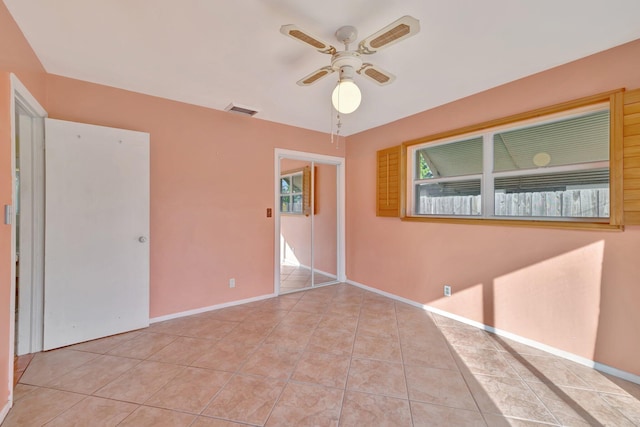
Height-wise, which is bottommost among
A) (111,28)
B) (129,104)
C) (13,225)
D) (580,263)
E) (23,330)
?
(23,330)

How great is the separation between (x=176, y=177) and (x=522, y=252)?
12.1 ft

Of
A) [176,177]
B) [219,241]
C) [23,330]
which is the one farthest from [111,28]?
[23,330]

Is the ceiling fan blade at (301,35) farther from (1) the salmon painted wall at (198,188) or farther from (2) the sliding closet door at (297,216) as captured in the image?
(2) the sliding closet door at (297,216)

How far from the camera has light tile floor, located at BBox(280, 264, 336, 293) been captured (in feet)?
13.5

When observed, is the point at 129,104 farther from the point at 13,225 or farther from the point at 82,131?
the point at 13,225

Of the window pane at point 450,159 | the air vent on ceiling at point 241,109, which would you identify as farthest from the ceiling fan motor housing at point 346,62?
the window pane at point 450,159

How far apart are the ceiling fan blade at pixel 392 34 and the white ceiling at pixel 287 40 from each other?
0.80 ft

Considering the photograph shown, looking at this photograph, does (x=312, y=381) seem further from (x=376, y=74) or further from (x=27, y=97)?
(x=27, y=97)

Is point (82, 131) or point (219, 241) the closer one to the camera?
point (82, 131)

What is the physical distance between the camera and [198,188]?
10.3 feet

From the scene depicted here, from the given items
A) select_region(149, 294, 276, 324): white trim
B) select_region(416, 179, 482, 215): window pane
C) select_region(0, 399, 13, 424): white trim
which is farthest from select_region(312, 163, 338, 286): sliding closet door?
select_region(0, 399, 13, 424): white trim

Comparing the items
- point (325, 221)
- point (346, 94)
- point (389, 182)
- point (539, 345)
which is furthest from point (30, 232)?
point (539, 345)

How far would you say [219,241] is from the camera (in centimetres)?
328

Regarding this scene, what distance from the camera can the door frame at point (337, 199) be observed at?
3705 millimetres
